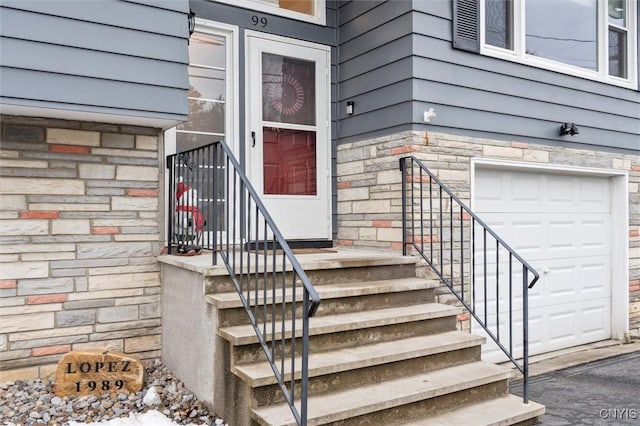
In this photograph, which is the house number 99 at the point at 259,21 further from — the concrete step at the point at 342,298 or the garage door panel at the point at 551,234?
the garage door panel at the point at 551,234

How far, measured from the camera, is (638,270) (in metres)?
5.43

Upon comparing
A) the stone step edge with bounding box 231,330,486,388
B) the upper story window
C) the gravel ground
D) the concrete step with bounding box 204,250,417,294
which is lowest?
the gravel ground

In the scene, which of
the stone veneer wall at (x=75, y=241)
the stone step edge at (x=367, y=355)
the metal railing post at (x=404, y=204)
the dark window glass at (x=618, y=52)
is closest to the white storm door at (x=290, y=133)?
the metal railing post at (x=404, y=204)

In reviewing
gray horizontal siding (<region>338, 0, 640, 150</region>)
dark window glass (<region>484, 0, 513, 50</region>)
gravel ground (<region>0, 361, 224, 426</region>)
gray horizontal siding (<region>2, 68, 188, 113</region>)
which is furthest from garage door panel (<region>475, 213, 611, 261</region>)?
gray horizontal siding (<region>2, 68, 188, 113</region>)

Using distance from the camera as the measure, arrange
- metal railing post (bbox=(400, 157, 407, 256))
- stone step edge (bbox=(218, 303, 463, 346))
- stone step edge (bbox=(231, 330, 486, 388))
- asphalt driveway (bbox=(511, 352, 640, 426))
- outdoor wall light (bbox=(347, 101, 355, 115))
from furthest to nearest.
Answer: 1. outdoor wall light (bbox=(347, 101, 355, 115))
2. metal railing post (bbox=(400, 157, 407, 256))
3. asphalt driveway (bbox=(511, 352, 640, 426))
4. stone step edge (bbox=(218, 303, 463, 346))
5. stone step edge (bbox=(231, 330, 486, 388))

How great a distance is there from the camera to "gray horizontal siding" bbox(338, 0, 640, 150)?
399cm

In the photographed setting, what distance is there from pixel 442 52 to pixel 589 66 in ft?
6.57

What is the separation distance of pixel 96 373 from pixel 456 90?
3.26m

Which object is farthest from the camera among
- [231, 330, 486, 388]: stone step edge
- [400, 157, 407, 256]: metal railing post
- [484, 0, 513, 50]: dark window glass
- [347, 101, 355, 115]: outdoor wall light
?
[347, 101, 355, 115]: outdoor wall light

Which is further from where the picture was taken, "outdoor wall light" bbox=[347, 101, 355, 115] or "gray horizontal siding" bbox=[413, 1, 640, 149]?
"outdoor wall light" bbox=[347, 101, 355, 115]

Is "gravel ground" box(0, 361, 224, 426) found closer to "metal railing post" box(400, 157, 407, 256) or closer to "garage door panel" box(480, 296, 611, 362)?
"metal railing post" box(400, 157, 407, 256)

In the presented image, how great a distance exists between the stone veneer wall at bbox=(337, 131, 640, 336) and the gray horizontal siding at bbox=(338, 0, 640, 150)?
95mm

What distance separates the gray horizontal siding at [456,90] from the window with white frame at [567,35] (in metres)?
0.15

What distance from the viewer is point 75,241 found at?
332 cm
